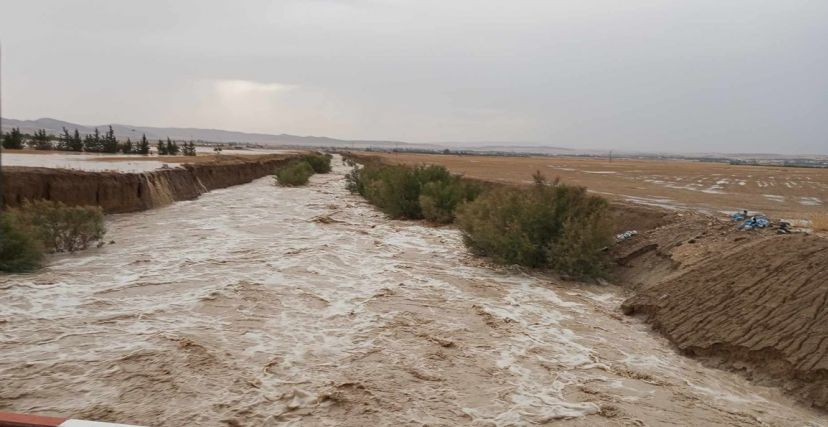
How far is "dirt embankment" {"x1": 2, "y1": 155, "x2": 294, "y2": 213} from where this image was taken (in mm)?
16984

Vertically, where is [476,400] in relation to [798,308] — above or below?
below

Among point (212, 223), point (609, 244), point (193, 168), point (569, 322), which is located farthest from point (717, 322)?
point (193, 168)

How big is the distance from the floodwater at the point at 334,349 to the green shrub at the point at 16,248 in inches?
18.9

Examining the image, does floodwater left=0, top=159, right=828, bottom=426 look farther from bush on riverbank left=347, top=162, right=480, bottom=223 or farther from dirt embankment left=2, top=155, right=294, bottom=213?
bush on riverbank left=347, top=162, right=480, bottom=223

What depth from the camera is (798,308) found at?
837cm

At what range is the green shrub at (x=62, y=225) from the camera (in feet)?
44.8

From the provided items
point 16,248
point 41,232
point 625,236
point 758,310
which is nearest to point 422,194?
point 625,236

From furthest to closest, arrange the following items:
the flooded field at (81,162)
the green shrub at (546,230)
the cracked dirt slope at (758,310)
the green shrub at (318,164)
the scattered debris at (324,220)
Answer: the green shrub at (318,164), the flooded field at (81,162), the scattered debris at (324,220), the green shrub at (546,230), the cracked dirt slope at (758,310)

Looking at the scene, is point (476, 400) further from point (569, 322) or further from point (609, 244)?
point (609, 244)

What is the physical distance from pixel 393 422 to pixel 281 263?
828cm

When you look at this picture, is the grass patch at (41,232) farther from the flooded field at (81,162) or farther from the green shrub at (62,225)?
the flooded field at (81,162)

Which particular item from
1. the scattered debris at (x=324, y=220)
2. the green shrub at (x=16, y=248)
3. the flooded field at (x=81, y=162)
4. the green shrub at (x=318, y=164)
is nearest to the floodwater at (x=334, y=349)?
the green shrub at (x=16, y=248)

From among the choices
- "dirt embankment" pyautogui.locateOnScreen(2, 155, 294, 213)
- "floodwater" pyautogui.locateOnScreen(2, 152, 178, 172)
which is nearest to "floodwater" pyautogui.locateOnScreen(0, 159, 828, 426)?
"dirt embankment" pyautogui.locateOnScreen(2, 155, 294, 213)

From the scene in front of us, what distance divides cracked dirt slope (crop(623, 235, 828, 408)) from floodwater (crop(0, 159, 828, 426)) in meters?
0.36
